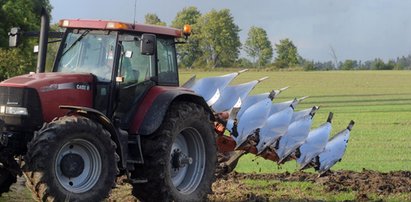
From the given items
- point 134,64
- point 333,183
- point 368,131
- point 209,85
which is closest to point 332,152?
point 333,183

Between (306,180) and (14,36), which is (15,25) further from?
(14,36)

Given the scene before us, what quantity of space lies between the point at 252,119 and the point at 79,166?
12.4ft

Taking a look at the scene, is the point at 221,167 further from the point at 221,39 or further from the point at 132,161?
the point at 221,39

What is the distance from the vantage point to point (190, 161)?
8.95 metres

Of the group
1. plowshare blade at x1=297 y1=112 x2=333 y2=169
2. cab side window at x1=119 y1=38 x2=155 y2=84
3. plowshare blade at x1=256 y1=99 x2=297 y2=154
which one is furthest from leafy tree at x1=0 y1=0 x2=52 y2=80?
cab side window at x1=119 y1=38 x2=155 y2=84

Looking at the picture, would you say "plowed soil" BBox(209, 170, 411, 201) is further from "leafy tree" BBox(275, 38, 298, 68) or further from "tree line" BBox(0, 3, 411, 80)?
"leafy tree" BBox(275, 38, 298, 68)

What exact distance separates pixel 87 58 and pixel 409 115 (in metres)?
24.1

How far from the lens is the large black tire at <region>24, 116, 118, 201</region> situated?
694cm

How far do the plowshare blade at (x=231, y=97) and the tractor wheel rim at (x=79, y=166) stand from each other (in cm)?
331

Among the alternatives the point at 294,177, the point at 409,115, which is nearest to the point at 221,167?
the point at 294,177

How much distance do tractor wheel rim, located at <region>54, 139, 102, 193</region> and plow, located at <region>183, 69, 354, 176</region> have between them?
9.52 ft

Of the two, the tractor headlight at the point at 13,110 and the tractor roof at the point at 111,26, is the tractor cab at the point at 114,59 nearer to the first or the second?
the tractor roof at the point at 111,26

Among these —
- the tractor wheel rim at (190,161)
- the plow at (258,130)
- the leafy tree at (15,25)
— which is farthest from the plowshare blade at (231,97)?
the leafy tree at (15,25)

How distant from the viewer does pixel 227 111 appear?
10.6 metres
